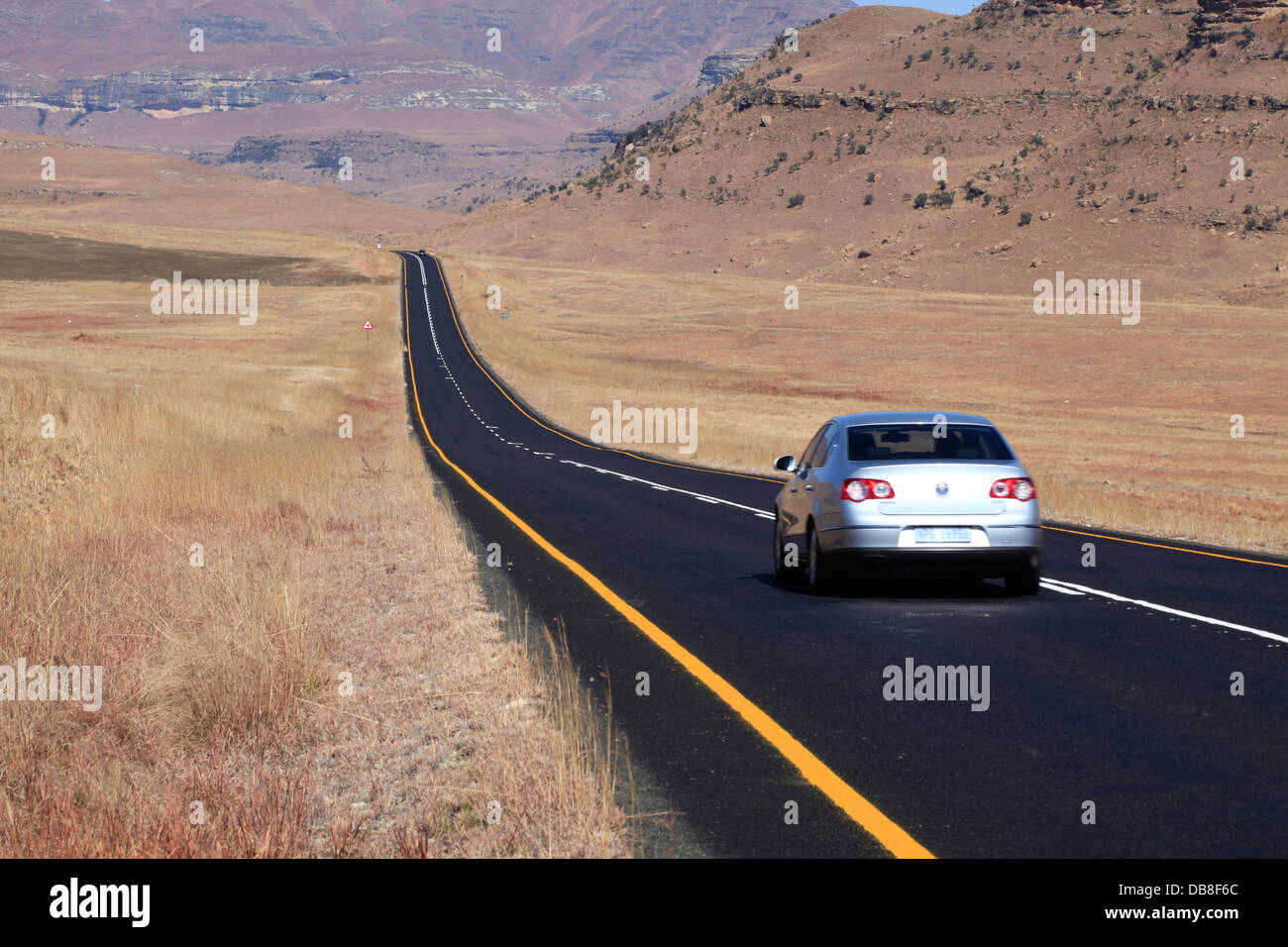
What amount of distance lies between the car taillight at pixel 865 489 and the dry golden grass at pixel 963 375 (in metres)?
8.21

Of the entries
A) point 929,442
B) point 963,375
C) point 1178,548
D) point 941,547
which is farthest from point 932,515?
point 963,375

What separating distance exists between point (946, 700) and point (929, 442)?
4.74 meters

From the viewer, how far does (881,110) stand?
144875 mm

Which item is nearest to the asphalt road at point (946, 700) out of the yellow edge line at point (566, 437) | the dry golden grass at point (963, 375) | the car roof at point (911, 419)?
the car roof at point (911, 419)

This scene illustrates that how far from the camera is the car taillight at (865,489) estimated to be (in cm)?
1118

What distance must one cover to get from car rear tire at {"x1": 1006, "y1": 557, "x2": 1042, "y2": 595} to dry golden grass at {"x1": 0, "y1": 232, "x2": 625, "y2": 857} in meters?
4.57

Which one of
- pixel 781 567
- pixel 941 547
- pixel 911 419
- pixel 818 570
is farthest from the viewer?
pixel 781 567

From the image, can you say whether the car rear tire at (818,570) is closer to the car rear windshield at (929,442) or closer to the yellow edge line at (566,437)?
the car rear windshield at (929,442)

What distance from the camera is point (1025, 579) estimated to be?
37.9 ft

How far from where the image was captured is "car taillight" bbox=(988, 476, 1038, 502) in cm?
1121

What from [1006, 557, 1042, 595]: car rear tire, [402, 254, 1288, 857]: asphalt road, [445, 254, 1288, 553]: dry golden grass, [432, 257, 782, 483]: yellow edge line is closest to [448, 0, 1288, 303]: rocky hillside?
[445, 254, 1288, 553]: dry golden grass

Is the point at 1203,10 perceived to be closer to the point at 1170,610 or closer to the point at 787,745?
the point at 1170,610

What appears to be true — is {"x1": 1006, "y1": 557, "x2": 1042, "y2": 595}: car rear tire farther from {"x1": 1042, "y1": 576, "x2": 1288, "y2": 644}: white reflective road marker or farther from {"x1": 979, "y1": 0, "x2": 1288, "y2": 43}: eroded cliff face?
{"x1": 979, "y1": 0, "x2": 1288, "y2": 43}: eroded cliff face
